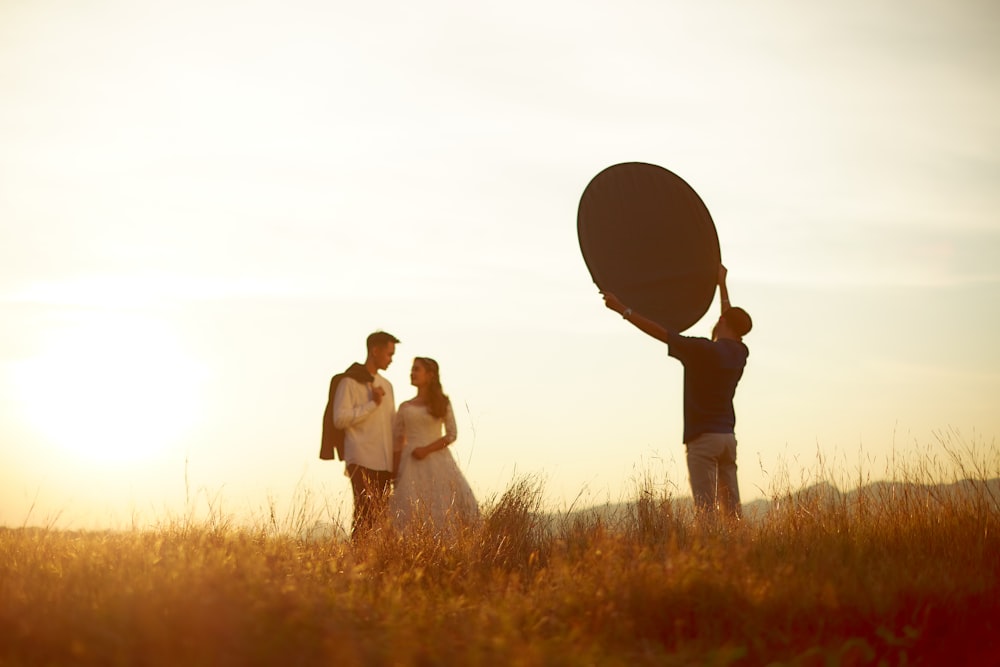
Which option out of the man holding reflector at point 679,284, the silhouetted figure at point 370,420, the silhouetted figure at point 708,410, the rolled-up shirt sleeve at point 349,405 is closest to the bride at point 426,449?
the silhouetted figure at point 370,420

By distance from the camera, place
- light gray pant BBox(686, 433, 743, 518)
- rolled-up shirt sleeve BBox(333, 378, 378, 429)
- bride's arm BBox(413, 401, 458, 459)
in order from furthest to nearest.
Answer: bride's arm BBox(413, 401, 458, 459)
rolled-up shirt sleeve BBox(333, 378, 378, 429)
light gray pant BBox(686, 433, 743, 518)

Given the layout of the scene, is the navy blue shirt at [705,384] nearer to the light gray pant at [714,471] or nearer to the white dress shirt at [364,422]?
the light gray pant at [714,471]

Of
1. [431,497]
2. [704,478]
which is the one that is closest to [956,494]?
[704,478]

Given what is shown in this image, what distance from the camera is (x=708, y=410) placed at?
7.63 meters

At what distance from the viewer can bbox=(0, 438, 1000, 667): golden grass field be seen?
3.70 m

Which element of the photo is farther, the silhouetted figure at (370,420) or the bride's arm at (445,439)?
the bride's arm at (445,439)

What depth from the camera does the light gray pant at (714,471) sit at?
7.61 meters

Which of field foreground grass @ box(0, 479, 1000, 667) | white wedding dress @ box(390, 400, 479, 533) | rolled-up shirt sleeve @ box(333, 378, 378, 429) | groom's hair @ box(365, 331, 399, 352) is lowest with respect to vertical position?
field foreground grass @ box(0, 479, 1000, 667)

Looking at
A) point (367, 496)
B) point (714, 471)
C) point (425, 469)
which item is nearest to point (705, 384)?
point (714, 471)

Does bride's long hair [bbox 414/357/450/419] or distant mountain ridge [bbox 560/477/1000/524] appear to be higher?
bride's long hair [bbox 414/357/450/419]

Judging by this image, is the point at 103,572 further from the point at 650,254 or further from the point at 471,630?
the point at 650,254

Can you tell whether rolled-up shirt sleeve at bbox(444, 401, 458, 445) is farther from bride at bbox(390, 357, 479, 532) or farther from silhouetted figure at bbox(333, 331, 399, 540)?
silhouetted figure at bbox(333, 331, 399, 540)

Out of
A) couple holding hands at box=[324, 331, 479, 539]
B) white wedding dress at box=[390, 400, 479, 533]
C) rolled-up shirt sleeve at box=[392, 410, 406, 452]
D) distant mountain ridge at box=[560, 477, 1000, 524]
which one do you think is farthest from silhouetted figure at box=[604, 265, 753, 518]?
rolled-up shirt sleeve at box=[392, 410, 406, 452]

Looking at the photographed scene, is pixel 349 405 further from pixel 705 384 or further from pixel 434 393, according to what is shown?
pixel 705 384
